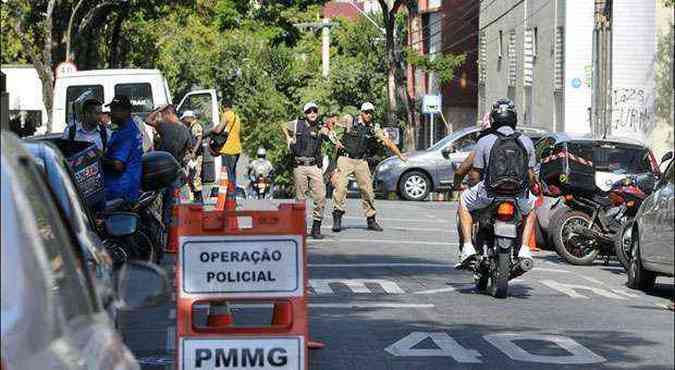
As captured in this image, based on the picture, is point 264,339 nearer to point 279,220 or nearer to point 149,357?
point 279,220

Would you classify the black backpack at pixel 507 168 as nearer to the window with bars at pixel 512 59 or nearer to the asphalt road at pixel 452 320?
the asphalt road at pixel 452 320

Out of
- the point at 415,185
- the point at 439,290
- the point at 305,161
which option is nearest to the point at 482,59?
the point at 415,185

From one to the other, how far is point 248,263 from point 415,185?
2811 cm

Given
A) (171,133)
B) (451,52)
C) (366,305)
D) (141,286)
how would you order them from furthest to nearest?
(451,52)
(171,133)
(366,305)
(141,286)

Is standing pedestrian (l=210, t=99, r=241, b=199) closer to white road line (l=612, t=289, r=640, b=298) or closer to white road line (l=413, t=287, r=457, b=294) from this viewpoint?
white road line (l=413, t=287, r=457, b=294)

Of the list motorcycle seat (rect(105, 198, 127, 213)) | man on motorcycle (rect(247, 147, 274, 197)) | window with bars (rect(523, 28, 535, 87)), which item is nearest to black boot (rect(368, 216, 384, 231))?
motorcycle seat (rect(105, 198, 127, 213))

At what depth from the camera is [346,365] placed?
10.4 meters

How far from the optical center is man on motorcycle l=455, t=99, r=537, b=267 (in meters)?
14.9

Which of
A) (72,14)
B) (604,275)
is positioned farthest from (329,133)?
(72,14)

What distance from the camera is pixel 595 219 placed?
62.1ft

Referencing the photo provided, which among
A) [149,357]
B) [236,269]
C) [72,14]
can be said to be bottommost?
[149,357]

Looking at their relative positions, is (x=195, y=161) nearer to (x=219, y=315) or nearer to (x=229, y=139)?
(x=229, y=139)

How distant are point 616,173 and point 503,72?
3049 cm

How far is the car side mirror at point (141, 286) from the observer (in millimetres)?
5098
